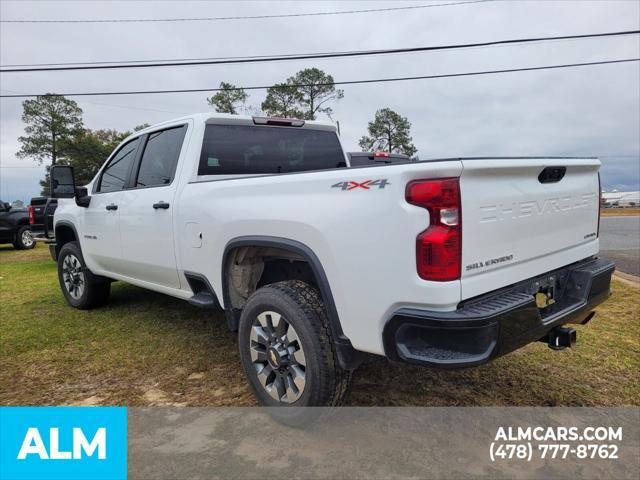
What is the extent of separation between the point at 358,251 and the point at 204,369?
205 centimetres

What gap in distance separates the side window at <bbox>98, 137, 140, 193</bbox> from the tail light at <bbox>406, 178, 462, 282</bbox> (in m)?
3.29

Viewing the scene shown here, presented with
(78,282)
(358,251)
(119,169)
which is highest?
(119,169)

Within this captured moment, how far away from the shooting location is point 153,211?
12.2ft

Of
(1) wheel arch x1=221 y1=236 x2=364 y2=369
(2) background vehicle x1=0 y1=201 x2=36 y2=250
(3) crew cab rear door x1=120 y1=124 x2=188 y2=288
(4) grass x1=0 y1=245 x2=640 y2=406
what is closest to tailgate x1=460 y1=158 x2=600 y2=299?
(1) wheel arch x1=221 y1=236 x2=364 y2=369

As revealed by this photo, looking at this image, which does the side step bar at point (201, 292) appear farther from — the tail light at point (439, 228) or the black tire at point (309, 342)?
the tail light at point (439, 228)

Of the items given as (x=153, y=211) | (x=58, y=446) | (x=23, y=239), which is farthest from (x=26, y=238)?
(x=58, y=446)

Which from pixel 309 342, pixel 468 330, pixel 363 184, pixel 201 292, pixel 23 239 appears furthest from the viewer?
pixel 23 239

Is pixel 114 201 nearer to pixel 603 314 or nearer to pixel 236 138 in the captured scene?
pixel 236 138

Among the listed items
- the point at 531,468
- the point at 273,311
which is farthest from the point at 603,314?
the point at 273,311

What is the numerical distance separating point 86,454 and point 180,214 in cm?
166

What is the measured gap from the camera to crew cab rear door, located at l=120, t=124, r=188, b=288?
142 inches

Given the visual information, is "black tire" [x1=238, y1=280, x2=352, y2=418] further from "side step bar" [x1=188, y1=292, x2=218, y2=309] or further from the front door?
the front door

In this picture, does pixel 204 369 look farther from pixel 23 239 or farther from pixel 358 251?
pixel 23 239

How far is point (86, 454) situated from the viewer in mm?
2359
